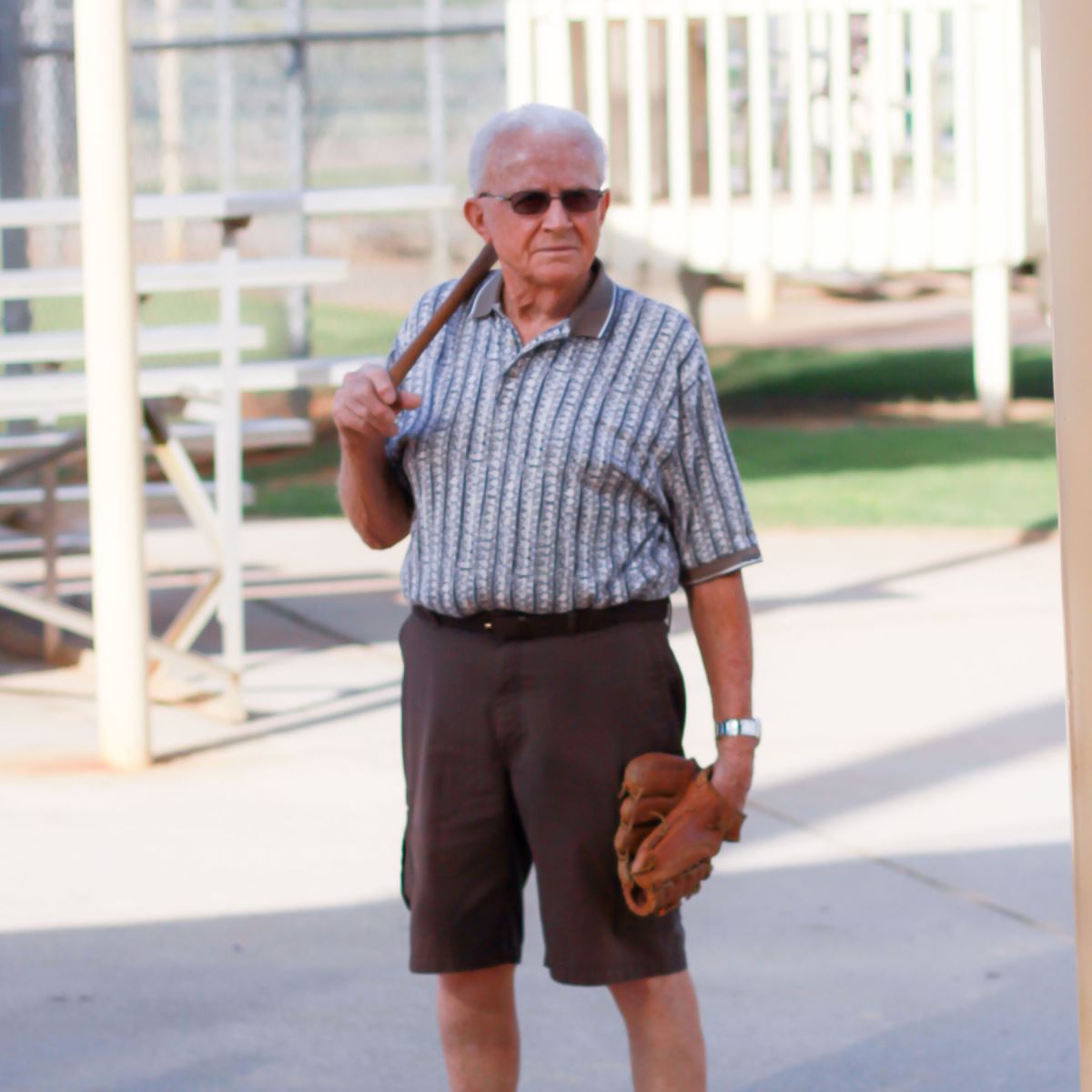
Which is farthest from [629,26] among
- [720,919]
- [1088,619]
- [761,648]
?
[1088,619]

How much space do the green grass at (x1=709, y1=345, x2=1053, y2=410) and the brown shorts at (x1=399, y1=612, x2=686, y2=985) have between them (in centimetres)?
1345

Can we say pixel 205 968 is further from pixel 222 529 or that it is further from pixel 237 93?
pixel 237 93

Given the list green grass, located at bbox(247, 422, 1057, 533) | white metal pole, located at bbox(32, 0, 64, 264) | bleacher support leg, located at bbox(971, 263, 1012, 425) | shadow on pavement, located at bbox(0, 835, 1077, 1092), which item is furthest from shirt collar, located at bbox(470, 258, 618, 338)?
white metal pole, located at bbox(32, 0, 64, 264)

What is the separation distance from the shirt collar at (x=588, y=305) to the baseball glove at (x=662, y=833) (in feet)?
2.17

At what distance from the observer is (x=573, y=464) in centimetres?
313

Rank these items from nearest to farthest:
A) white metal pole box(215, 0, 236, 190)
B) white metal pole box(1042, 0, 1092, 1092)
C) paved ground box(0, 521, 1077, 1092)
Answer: white metal pole box(1042, 0, 1092, 1092)
paved ground box(0, 521, 1077, 1092)
white metal pole box(215, 0, 236, 190)

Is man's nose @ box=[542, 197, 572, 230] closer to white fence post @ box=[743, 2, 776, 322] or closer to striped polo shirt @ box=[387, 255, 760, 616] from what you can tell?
striped polo shirt @ box=[387, 255, 760, 616]

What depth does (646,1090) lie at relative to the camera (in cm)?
329

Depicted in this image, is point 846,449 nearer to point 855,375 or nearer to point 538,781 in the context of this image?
point 855,375

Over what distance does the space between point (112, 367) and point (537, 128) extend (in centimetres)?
328

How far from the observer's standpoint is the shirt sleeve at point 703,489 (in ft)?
10.5

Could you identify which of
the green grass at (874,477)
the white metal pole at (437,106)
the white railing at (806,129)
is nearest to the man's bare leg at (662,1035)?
the green grass at (874,477)

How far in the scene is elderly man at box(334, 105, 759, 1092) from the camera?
124 inches

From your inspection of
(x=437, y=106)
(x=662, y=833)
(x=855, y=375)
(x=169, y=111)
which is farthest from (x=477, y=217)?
(x=169, y=111)
